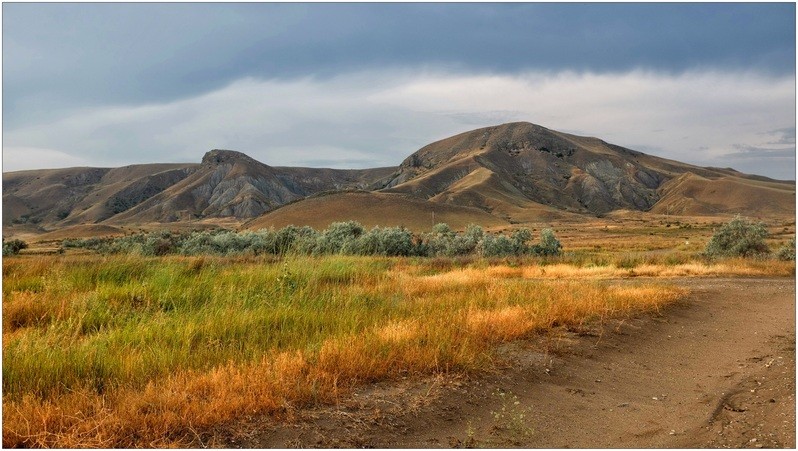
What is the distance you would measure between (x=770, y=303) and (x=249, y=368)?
15.2 metres

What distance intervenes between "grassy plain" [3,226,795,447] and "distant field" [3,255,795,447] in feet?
0.07

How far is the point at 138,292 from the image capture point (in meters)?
10.2

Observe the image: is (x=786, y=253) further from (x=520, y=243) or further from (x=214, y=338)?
(x=214, y=338)

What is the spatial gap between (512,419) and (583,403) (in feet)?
4.26

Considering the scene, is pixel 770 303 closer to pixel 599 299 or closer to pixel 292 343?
pixel 599 299

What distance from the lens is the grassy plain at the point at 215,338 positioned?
5039mm

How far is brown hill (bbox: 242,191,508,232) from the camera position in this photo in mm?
130125

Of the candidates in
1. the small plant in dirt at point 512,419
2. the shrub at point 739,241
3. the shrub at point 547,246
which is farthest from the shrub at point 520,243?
the small plant in dirt at point 512,419

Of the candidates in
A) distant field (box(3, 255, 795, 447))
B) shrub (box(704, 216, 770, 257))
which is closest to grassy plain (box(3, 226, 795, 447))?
distant field (box(3, 255, 795, 447))

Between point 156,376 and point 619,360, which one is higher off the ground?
point 156,376

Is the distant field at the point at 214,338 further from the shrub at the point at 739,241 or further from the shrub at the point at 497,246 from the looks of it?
the shrub at the point at 739,241

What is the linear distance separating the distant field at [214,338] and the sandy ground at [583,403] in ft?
1.23

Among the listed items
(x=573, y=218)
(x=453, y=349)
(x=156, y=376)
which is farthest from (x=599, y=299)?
(x=573, y=218)

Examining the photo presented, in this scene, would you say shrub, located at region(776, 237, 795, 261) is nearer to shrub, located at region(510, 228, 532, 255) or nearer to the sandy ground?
shrub, located at region(510, 228, 532, 255)
